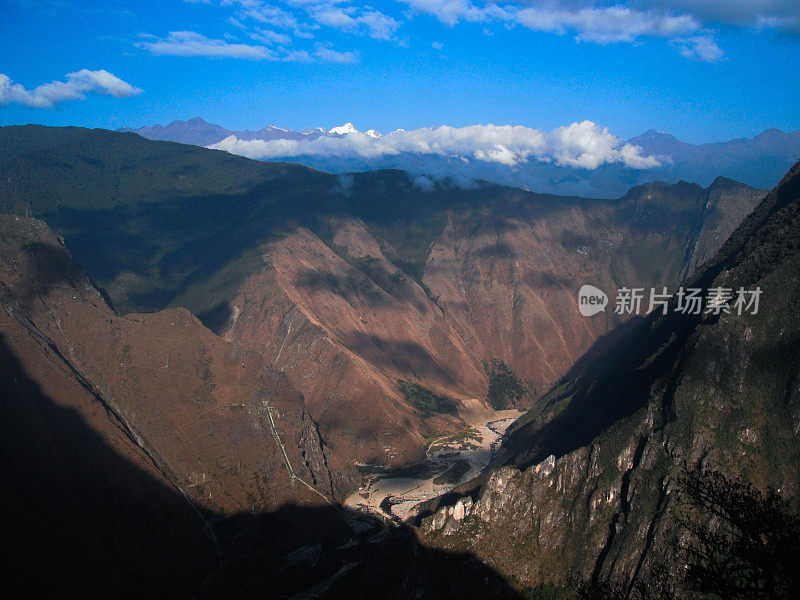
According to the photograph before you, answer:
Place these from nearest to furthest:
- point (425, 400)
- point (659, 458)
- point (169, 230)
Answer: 1. point (659, 458)
2. point (425, 400)
3. point (169, 230)

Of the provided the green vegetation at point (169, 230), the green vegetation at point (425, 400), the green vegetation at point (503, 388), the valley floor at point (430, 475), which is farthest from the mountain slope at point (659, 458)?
the green vegetation at point (169, 230)

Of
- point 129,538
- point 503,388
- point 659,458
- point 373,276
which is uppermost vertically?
point 373,276

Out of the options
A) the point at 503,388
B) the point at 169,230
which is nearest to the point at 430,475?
the point at 503,388

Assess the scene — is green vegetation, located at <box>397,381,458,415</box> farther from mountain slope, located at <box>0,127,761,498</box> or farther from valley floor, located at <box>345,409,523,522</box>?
valley floor, located at <box>345,409,523,522</box>

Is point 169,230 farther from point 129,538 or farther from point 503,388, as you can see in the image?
point 129,538

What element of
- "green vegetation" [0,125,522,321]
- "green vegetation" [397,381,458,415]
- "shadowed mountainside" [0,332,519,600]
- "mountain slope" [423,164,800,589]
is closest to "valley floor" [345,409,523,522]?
"green vegetation" [397,381,458,415]

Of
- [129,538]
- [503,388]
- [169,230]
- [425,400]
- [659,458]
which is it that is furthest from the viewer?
[169,230]

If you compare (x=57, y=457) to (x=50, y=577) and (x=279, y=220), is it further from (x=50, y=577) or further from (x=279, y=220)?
(x=279, y=220)
